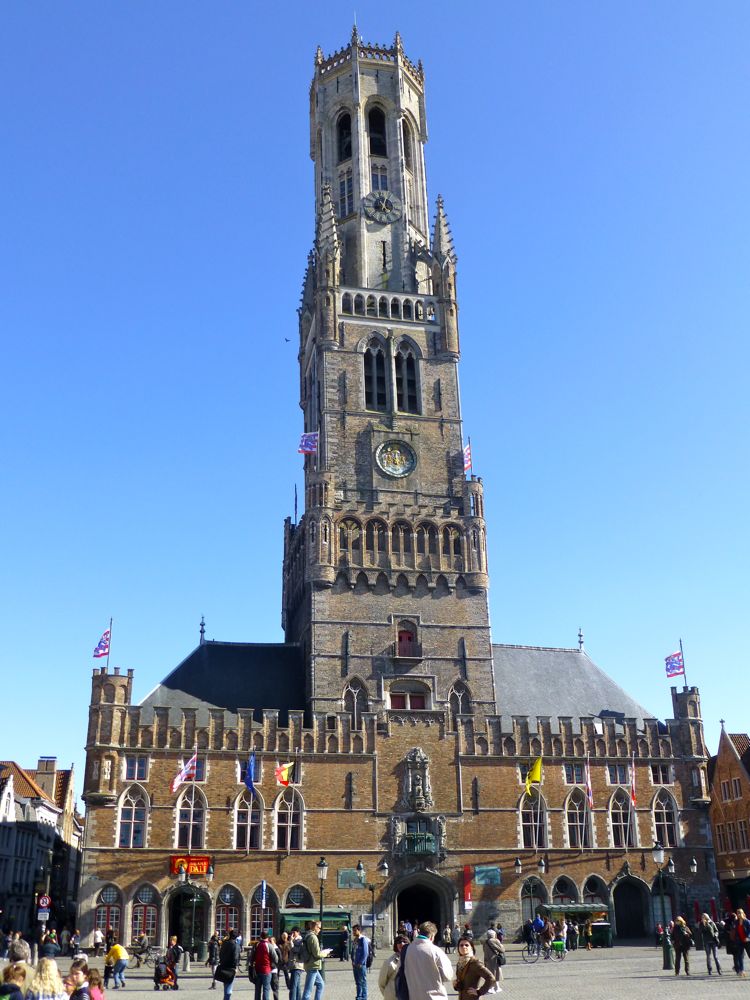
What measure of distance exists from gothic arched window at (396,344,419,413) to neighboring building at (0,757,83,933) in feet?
105

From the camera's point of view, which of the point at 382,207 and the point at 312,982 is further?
the point at 382,207

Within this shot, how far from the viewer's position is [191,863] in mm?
46438

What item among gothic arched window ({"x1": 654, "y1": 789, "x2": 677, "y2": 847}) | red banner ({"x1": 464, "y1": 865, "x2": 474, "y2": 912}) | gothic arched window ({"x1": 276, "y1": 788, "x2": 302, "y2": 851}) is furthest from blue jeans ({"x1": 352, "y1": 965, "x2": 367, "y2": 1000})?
gothic arched window ({"x1": 654, "y1": 789, "x2": 677, "y2": 847})

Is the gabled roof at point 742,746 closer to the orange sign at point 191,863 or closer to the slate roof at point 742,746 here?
the slate roof at point 742,746

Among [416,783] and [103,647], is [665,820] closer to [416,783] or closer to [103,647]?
[416,783]

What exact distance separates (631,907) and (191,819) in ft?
75.9

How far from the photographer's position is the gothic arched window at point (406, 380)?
5962 centimetres

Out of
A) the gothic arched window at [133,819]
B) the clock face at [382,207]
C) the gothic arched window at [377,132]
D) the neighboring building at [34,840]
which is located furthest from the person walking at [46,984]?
the gothic arched window at [377,132]

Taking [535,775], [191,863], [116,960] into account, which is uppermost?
[535,775]

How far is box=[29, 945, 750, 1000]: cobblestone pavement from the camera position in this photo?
24578mm

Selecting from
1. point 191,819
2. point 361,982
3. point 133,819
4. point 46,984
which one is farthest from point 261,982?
point 133,819

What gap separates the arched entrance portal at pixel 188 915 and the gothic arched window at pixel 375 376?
93.1ft

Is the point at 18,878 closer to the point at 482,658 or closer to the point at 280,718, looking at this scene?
the point at 280,718

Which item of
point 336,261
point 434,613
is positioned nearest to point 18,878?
point 434,613
